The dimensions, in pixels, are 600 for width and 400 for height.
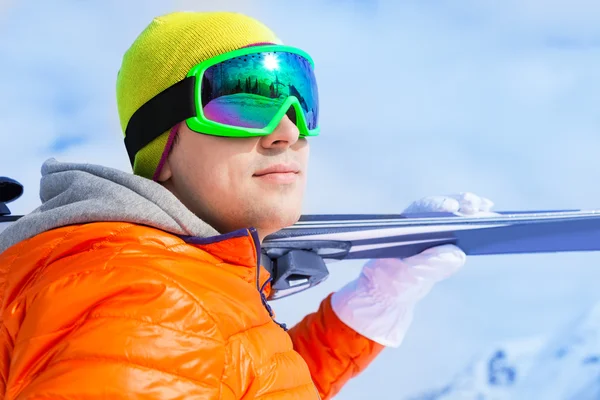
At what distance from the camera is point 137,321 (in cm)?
104

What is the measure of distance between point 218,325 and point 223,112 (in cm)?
63

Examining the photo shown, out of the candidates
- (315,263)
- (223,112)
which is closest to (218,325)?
(223,112)

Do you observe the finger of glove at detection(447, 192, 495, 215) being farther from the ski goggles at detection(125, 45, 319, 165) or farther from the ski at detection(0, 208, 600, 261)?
the ski goggles at detection(125, 45, 319, 165)

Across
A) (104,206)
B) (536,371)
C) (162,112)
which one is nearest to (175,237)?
(104,206)

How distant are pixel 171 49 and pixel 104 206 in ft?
1.79

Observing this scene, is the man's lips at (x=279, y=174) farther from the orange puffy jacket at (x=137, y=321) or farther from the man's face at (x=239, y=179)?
the orange puffy jacket at (x=137, y=321)

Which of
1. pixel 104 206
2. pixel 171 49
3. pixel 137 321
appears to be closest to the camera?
pixel 137 321

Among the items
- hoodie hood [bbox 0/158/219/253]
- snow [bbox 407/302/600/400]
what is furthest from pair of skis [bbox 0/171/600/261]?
snow [bbox 407/302/600/400]

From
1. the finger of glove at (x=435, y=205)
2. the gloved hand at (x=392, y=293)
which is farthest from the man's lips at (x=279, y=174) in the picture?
the finger of glove at (x=435, y=205)

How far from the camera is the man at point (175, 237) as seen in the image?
1018 mm

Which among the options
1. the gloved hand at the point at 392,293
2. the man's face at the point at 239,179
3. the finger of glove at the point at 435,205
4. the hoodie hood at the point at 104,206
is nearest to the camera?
the hoodie hood at the point at 104,206

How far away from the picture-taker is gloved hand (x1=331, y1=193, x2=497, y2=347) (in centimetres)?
251

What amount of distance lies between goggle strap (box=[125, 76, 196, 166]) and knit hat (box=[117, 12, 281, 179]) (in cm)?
2

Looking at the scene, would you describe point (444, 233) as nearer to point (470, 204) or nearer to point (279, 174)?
point (470, 204)
